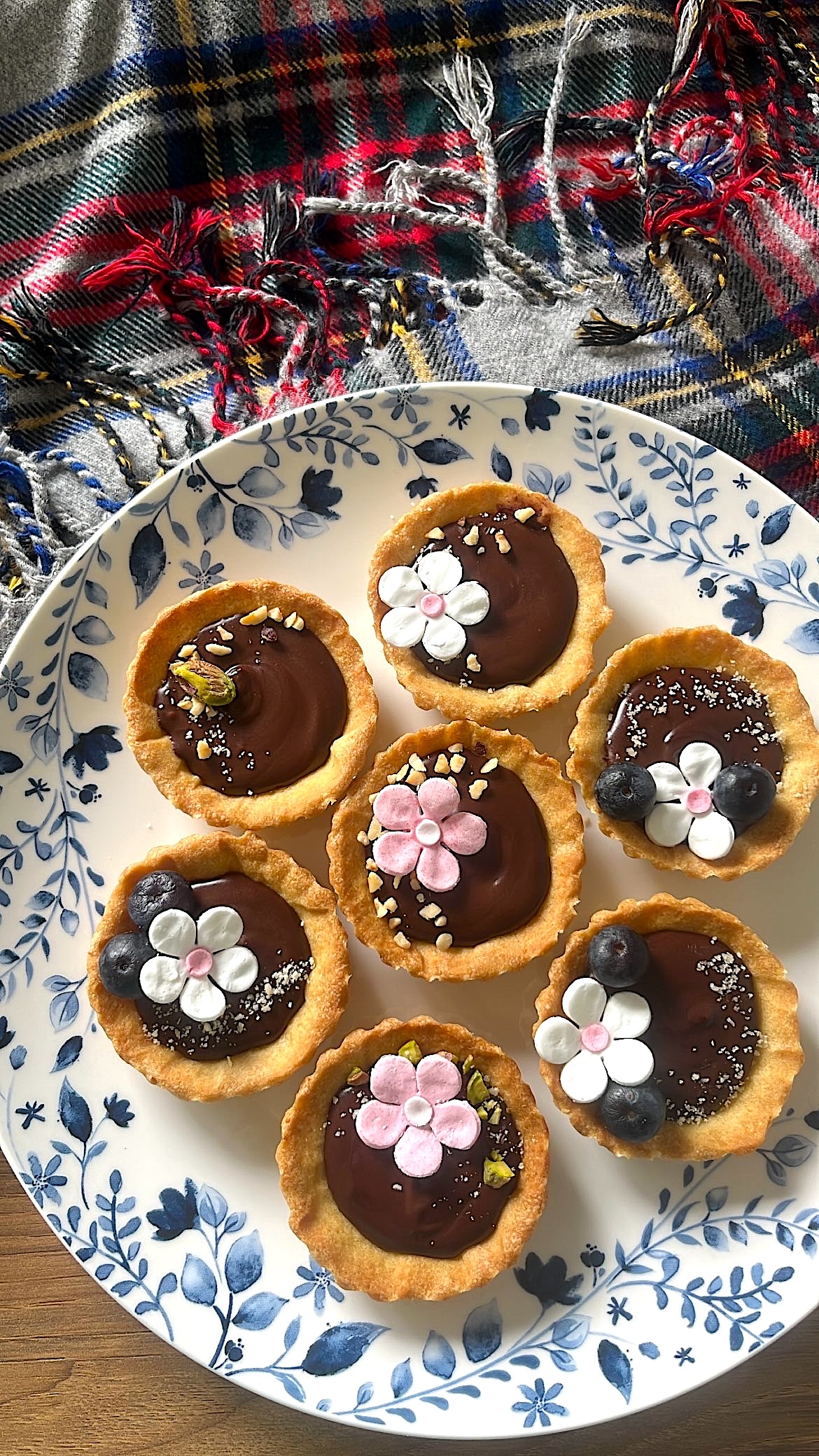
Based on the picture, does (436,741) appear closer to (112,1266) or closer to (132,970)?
(132,970)

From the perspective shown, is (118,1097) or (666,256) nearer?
(118,1097)

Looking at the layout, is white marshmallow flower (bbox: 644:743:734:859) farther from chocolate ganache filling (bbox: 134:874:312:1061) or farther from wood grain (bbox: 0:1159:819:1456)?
wood grain (bbox: 0:1159:819:1456)

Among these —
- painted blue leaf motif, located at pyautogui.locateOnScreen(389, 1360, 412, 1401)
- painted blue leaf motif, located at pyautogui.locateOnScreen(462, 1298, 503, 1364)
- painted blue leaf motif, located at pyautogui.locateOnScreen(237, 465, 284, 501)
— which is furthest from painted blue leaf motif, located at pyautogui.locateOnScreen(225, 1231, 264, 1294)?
painted blue leaf motif, located at pyautogui.locateOnScreen(237, 465, 284, 501)

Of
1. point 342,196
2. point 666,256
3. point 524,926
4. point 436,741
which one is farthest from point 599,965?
point 342,196

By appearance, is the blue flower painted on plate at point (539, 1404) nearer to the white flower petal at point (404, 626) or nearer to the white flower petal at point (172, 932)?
the white flower petal at point (172, 932)

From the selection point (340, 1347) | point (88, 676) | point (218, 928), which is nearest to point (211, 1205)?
point (340, 1347)

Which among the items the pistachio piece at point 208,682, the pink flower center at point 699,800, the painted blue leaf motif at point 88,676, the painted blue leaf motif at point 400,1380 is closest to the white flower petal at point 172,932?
the pistachio piece at point 208,682
